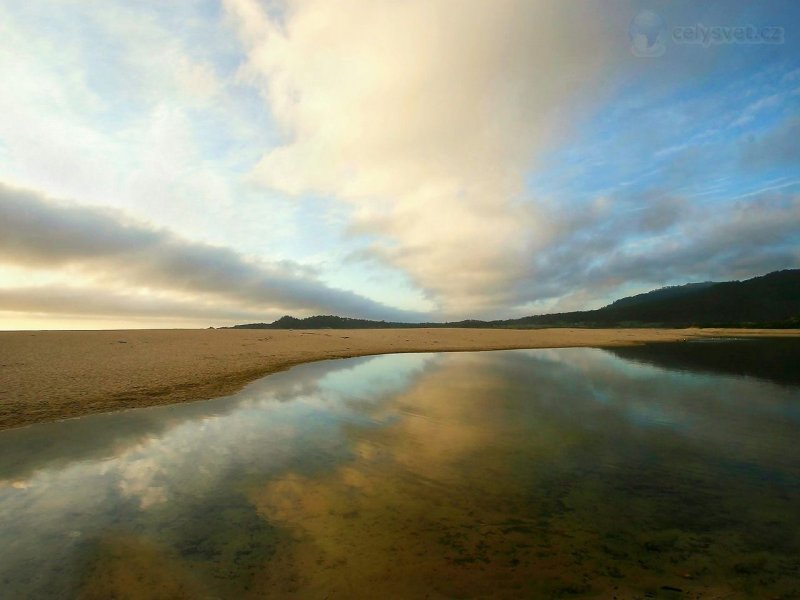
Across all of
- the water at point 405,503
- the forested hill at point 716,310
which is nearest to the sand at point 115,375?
the water at point 405,503

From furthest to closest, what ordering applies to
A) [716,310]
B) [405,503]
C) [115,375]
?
[716,310]
[115,375]
[405,503]

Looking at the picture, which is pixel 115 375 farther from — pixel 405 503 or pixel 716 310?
pixel 716 310

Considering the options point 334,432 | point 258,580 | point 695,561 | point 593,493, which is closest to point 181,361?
point 334,432

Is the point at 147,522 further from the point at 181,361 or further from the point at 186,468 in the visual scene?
the point at 181,361

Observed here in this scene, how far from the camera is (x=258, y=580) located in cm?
542

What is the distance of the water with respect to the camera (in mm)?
5391

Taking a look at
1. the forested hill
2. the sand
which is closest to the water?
the sand

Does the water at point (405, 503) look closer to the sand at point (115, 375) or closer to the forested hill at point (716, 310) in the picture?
the sand at point (115, 375)

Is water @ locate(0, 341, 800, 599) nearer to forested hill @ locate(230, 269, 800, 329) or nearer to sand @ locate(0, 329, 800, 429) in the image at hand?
sand @ locate(0, 329, 800, 429)

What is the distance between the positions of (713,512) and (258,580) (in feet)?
27.1

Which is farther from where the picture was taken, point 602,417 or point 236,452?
point 602,417

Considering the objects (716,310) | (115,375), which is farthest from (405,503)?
(716,310)

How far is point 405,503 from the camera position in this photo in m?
7.76

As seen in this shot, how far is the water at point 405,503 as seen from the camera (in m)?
→ 5.39
